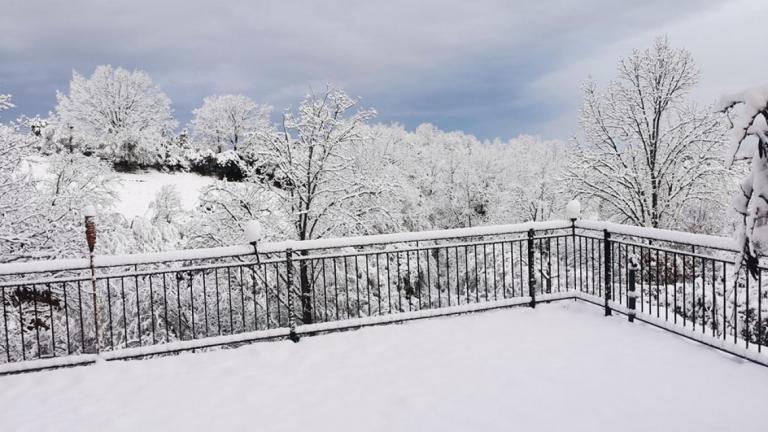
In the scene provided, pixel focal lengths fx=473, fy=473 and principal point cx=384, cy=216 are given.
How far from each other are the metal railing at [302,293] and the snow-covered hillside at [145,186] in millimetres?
6261

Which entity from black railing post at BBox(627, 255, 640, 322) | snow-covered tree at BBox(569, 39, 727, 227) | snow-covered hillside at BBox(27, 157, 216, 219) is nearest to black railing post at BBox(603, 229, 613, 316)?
black railing post at BBox(627, 255, 640, 322)

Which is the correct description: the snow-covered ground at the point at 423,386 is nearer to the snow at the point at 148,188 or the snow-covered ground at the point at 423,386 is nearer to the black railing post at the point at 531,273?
the black railing post at the point at 531,273

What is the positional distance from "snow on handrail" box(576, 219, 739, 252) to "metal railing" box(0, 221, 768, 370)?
0.05 ft

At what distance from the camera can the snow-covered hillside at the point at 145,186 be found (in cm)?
1962

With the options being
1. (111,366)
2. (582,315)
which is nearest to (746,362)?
(582,315)

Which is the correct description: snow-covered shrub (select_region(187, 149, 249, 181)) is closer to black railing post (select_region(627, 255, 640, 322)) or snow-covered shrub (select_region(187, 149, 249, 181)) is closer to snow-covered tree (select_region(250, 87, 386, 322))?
snow-covered tree (select_region(250, 87, 386, 322))

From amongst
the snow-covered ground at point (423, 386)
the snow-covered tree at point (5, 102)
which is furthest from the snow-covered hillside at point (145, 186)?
the snow-covered ground at point (423, 386)

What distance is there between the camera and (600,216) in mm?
21922

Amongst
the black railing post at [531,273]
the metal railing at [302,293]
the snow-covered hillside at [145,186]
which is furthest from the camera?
the snow-covered hillside at [145,186]

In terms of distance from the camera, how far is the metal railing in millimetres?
5324

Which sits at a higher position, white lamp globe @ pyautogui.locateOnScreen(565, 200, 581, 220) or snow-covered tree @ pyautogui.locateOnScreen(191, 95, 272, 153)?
snow-covered tree @ pyautogui.locateOnScreen(191, 95, 272, 153)

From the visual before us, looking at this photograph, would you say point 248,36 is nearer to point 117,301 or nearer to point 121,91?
point 117,301

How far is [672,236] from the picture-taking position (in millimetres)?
5152

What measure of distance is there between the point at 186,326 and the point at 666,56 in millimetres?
19989
